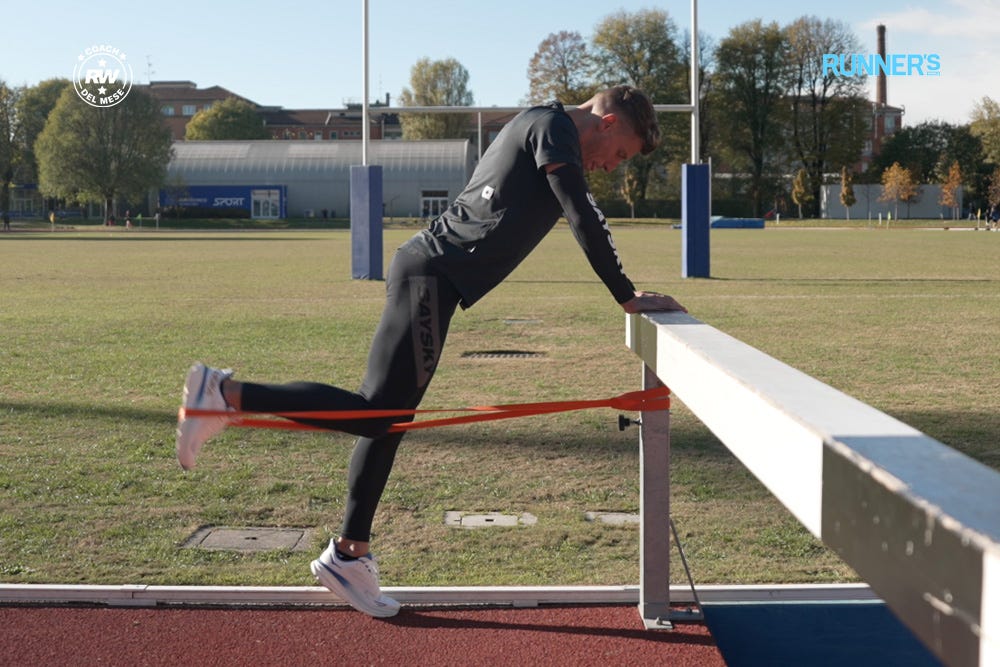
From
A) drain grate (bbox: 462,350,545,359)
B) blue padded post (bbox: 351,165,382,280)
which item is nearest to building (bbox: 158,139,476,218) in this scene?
blue padded post (bbox: 351,165,382,280)

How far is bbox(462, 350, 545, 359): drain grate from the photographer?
11.5m

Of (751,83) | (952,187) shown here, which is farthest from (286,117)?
(952,187)

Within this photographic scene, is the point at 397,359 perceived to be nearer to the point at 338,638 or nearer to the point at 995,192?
the point at 338,638

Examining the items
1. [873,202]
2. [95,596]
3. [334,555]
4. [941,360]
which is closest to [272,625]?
[334,555]

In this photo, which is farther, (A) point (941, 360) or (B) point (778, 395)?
(A) point (941, 360)

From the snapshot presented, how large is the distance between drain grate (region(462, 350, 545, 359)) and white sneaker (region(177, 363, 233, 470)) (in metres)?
7.82

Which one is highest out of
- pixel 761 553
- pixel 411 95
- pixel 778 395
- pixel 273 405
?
pixel 411 95

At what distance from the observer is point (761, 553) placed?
4.94 m

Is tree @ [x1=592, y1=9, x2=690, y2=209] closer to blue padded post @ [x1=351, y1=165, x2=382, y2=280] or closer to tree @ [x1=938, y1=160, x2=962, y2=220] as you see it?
tree @ [x1=938, y1=160, x2=962, y2=220]

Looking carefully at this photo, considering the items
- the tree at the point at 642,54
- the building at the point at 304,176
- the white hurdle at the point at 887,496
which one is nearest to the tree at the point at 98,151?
the building at the point at 304,176

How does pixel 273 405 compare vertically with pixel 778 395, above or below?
below

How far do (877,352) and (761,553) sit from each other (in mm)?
7173

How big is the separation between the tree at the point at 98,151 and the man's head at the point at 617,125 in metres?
85.9

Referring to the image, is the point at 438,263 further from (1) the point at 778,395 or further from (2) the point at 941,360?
(2) the point at 941,360
